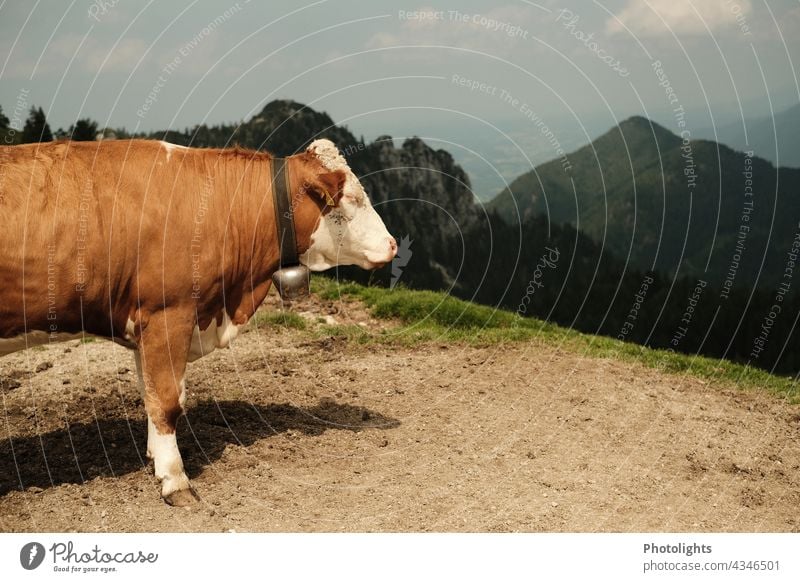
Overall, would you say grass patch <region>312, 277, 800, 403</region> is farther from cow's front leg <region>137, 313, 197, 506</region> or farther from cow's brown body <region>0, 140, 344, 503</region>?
cow's front leg <region>137, 313, 197, 506</region>

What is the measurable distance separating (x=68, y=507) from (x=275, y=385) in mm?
3846

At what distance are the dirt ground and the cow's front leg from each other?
20 centimetres

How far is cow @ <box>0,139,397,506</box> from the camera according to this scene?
7.14 metres

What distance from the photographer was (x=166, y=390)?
25.5 ft

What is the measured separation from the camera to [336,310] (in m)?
14.7

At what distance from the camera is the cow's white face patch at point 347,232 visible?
829 centimetres

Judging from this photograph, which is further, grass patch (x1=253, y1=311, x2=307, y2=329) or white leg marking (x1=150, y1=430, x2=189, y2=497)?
grass patch (x1=253, y1=311, x2=307, y2=329)

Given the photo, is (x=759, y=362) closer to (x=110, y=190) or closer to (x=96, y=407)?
(x=96, y=407)

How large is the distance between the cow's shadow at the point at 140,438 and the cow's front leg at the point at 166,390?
546mm

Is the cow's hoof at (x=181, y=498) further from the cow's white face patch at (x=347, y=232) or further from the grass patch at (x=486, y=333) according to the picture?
the grass patch at (x=486, y=333)

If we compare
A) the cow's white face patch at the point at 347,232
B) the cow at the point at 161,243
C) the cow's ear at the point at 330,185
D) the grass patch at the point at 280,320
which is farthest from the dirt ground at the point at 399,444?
the cow's ear at the point at 330,185
